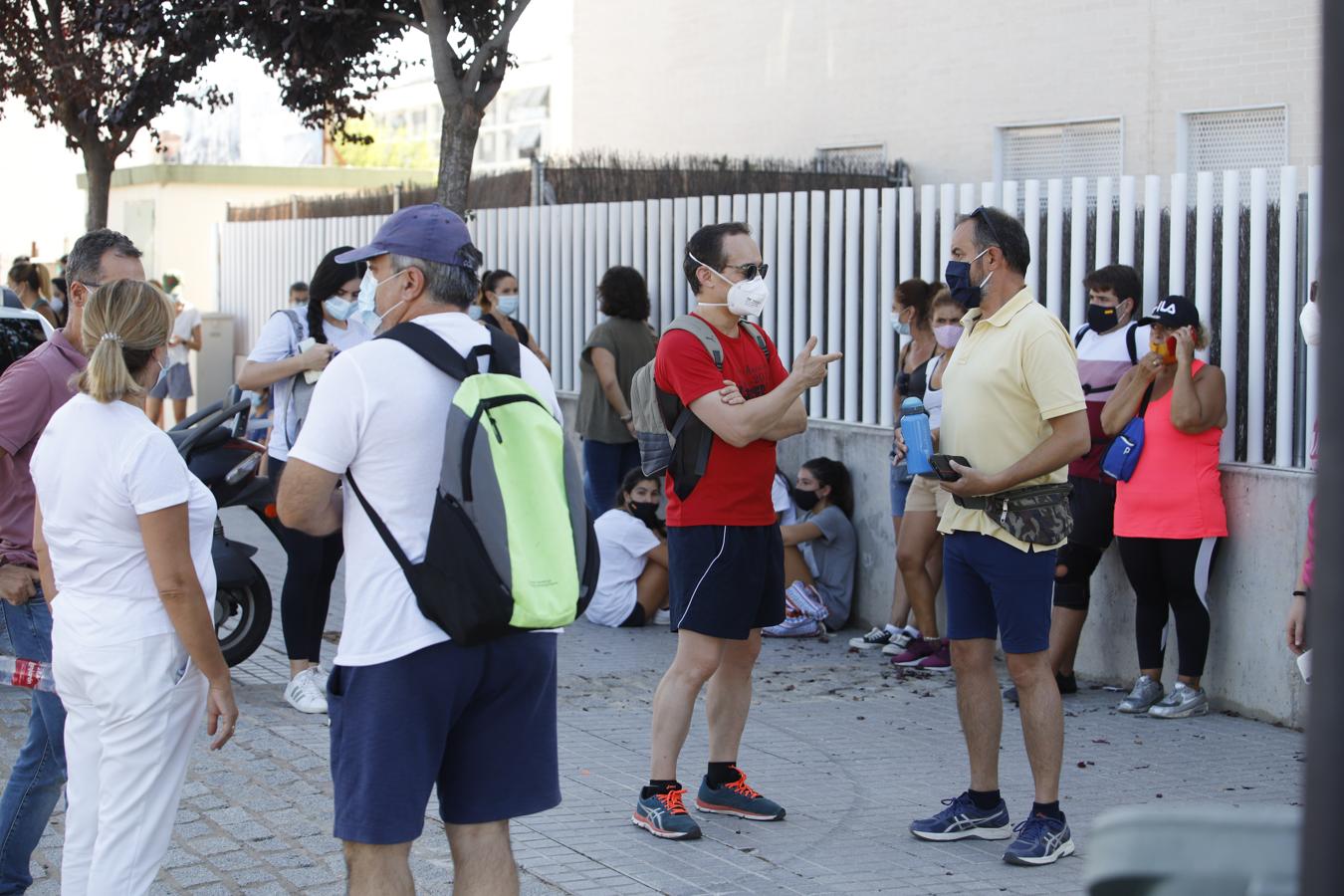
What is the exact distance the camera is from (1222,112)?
14.6 metres

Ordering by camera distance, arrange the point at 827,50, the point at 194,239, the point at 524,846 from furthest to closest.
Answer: the point at 194,239
the point at 827,50
the point at 524,846

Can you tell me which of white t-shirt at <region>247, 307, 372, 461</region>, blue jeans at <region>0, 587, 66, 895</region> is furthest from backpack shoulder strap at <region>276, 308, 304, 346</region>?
blue jeans at <region>0, 587, 66, 895</region>

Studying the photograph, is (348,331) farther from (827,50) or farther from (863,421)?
(827,50)

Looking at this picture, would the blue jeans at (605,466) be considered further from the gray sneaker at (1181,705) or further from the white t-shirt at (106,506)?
the white t-shirt at (106,506)

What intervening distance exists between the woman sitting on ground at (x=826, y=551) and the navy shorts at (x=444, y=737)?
5772mm

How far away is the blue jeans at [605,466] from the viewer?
10.9 meters

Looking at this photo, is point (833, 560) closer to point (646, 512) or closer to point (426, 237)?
point (646, 512)

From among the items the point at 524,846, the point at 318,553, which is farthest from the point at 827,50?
the point at 524,846

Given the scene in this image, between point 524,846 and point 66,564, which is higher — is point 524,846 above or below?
below

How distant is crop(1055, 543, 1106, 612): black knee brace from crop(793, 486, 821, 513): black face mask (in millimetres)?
2139

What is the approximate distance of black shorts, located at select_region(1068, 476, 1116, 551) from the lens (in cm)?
779

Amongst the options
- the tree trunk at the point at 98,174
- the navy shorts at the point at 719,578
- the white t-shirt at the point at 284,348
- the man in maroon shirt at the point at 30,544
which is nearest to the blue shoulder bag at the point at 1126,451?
the navy shorts at the point at 719,578

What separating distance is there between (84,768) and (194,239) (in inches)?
861

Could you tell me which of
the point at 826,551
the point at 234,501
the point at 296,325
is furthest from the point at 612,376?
the point at 296,325
